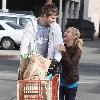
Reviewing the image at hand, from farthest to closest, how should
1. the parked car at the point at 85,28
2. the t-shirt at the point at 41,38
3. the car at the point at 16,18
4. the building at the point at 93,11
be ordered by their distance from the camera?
the building at the point at 93,11, the parked car at the point at 85,28, the car at the point at 16,18, the t-shirt at the point at 41,38

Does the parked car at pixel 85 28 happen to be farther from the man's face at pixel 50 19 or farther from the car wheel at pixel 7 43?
the man's face at pixel 50 19

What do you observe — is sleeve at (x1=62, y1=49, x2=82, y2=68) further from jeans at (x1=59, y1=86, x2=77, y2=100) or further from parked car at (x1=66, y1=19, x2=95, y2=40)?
parked car at (x1=66, y1=19, x2=95, y2=40)

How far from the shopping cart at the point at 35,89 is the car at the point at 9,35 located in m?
18.8

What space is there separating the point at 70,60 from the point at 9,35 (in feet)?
60.5

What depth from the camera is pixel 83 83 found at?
43.1ft

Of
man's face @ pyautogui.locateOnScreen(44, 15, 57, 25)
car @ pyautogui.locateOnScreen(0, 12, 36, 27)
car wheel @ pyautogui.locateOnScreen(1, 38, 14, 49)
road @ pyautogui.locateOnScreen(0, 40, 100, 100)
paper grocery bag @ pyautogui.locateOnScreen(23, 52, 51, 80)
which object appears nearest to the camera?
paper grocery bag @ pyautogui.locateOnScreen(23, 52, 51, 80)

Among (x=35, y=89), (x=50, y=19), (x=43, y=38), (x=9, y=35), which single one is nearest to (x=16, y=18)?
(x=9, y=35)

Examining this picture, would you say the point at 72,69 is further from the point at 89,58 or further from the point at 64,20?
the point at 64,20

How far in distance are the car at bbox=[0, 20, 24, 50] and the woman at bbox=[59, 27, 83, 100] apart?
18.0m

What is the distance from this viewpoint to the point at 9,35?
80.4 feet

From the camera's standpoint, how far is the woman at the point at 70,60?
620 centimetres

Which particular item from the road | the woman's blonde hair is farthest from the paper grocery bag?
the road

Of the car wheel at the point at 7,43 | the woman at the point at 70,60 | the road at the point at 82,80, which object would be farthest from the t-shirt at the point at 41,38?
the car wheel at the point at 7,43

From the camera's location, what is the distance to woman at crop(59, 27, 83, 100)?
20.3 ft
